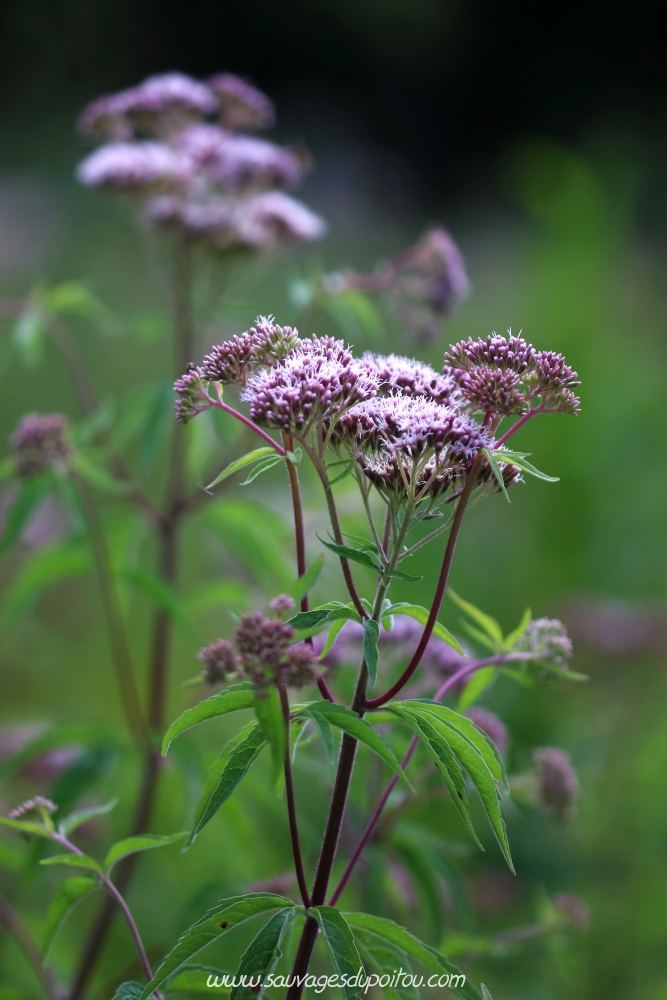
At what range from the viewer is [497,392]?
797 mm

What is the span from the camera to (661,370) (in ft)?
13.8

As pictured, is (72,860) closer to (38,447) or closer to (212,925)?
(212,925)

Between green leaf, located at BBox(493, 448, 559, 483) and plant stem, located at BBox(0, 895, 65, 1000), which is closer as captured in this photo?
green leaf, located at BBox(493, 448, 559, 483)

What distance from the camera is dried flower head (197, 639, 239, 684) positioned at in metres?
0.71

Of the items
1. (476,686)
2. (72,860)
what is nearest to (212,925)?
(72,860)

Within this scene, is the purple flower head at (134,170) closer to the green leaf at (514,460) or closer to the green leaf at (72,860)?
the green leaf at (514,460)

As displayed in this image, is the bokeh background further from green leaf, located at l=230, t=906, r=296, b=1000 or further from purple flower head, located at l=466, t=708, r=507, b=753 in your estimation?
green leaf, located at l=230, t=906, r=296, b=1000

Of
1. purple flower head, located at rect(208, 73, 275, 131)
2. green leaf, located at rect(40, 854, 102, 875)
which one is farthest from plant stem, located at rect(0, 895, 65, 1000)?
purple flower head, located at rect(208, 73, 275, 131)

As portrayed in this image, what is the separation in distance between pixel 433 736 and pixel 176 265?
1.38 m

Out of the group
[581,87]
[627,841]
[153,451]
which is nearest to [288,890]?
[153,451]

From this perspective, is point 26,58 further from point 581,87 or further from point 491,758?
point 491,758

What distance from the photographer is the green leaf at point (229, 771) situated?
737 mm

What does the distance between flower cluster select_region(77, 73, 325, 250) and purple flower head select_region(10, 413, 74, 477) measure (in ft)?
1.79

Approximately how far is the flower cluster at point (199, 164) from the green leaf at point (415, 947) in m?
1.31
